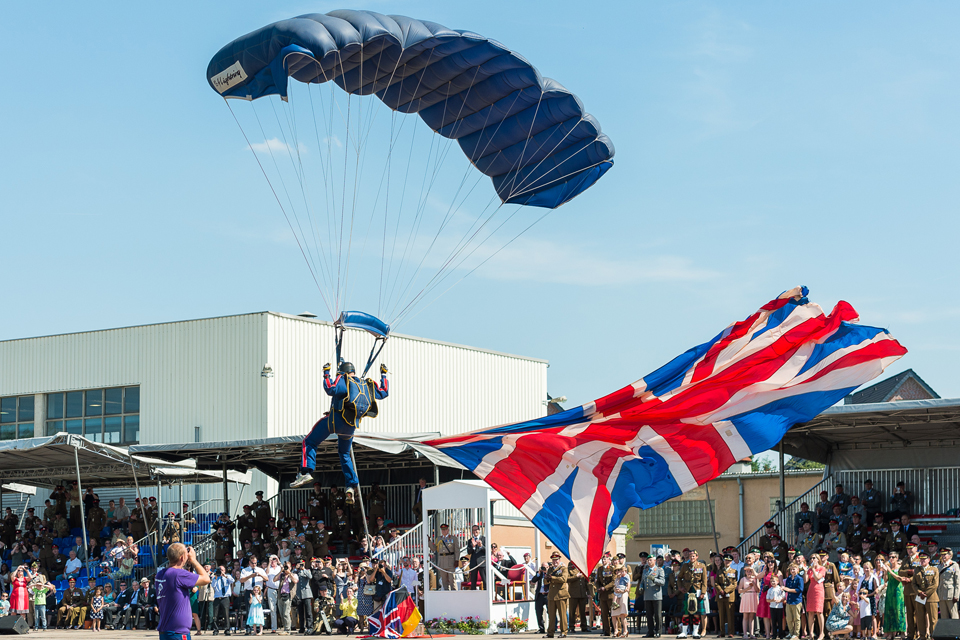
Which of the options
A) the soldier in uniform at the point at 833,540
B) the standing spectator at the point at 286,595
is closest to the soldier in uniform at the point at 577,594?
the soldier in uniform at the point at 833,540

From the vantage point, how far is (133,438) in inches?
1383

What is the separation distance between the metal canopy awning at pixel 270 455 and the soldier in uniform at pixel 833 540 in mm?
7940

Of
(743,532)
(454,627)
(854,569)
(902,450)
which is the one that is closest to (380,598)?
(454,627)

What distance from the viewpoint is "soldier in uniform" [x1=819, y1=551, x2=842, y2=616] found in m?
19.1

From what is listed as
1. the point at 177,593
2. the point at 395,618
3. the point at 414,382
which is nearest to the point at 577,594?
the point at 395,618

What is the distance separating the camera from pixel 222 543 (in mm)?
26484

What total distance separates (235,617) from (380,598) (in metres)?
3.92

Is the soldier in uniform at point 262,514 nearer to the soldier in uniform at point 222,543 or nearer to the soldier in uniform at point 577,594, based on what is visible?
the soldier in uniform at point 222,543

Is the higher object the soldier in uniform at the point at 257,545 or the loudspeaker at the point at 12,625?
Result: the soldier in uniform at the point at 257,545

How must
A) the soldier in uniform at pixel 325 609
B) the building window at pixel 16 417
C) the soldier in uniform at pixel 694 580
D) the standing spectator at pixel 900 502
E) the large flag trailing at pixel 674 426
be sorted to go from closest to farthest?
the large flag trailing at pixel 674 426 < the soldier in uniform at pixel 694 580 < the soldier in uniform at pixel 325 609 < the standing spectator at pixel 900 502 < the building window at pixel 16 417

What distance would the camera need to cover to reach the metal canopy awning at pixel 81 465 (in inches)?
1003

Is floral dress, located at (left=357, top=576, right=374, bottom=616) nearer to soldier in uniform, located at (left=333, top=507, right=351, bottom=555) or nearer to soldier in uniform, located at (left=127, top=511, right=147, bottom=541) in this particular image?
soldier in uniform, located at (left=333, top=507, right=351, bottom=555)

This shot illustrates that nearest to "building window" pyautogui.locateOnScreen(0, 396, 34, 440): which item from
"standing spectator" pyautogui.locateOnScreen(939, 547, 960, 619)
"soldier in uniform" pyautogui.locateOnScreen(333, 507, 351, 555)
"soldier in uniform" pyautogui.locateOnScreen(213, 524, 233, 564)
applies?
"soldier in uniform" pyautogui.locateOnScreen(213, 524, 233, 564)

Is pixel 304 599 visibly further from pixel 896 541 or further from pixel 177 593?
pixel 177 593
